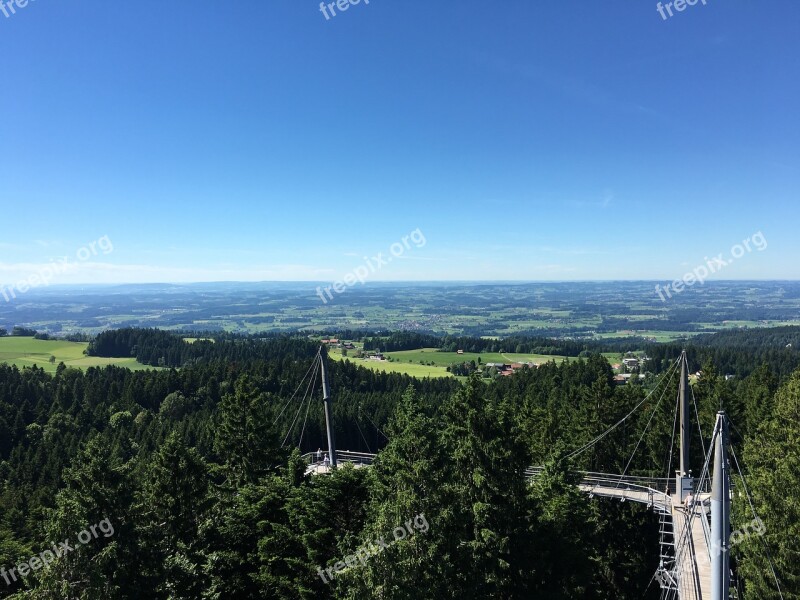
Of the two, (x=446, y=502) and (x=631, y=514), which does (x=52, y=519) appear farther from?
(x=631, y=514)

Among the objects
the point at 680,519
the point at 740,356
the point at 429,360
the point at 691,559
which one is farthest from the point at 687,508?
the point at 429,360

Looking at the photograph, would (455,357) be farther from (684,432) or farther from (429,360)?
(684,432)

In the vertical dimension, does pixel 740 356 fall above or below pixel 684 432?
below

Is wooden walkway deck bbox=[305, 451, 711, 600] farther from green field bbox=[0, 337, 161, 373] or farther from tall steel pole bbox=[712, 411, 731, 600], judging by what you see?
green field bbox=[0, 337, 161, 373]

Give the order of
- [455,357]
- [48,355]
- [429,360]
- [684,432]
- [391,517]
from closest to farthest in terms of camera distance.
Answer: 1. [391,517]
2. [684,432]
3. [48,355]
4. [429,360]
5. [455,357]

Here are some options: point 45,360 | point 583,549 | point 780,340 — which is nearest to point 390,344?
point 45,360

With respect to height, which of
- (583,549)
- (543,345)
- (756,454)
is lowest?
(543,345)

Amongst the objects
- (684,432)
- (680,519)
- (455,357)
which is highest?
(684,432)

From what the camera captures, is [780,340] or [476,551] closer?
[476,551]
